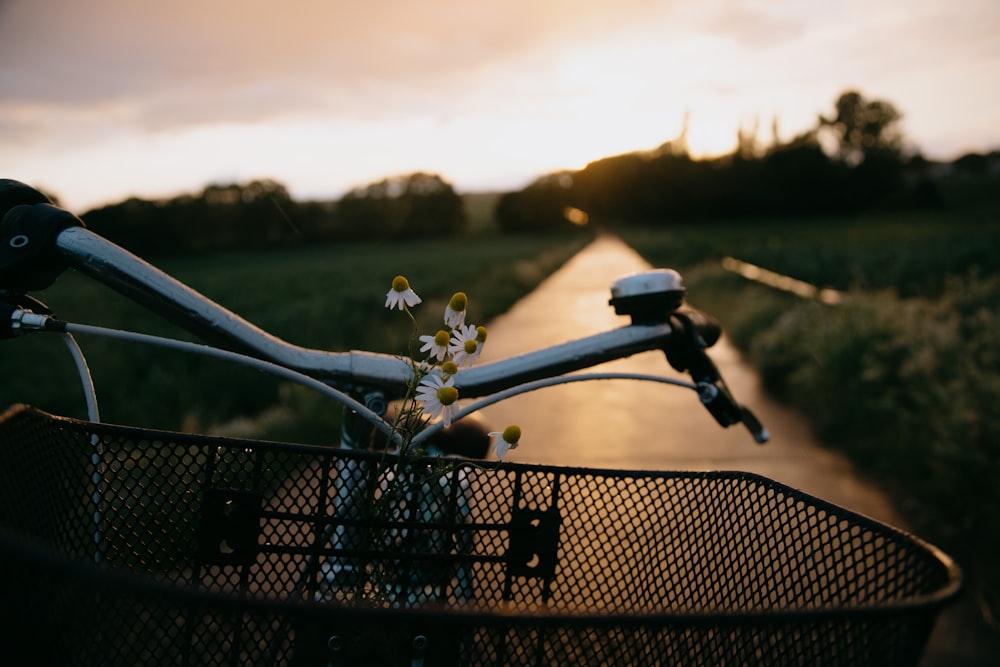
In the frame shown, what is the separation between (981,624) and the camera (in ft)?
9.94

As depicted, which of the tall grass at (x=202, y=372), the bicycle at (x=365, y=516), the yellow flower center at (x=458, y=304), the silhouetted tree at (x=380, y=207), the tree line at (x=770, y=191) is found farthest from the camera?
the tree line at (x=770, y=191)

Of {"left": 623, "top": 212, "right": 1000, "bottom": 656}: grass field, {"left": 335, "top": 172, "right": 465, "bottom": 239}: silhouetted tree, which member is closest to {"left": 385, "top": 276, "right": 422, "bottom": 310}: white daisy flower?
{"left": 623, "top": 212, "right": 1000, "bottom": 656}: grass field

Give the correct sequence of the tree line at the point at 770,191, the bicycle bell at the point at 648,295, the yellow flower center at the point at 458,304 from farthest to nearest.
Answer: the tree line at the point at 770,191, the bicycle bell at the point at 648,295, the yellow flower center at the point at 458,304

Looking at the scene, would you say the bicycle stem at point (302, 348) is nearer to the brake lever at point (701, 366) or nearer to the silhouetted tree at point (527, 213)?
Answer: the brake lever at point (701, 366)

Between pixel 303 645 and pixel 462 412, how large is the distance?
1.66 feet

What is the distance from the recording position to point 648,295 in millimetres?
1482

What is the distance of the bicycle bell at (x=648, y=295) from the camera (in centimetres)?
148

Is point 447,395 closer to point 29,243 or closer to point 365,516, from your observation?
point 365,516

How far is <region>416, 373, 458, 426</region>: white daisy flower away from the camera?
1.15 metres

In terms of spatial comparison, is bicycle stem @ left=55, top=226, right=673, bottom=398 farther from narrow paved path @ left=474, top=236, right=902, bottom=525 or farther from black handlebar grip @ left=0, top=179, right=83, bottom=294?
narrow paved path @ left=474, top=236, right=902, bottom=525

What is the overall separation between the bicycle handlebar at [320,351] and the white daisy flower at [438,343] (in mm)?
159

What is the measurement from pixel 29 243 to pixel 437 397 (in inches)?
29.8

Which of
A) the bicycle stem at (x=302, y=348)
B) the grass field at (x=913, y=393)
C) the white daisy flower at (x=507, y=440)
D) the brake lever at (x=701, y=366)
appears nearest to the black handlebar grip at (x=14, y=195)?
the bicycle stem at (x=302, y=348)

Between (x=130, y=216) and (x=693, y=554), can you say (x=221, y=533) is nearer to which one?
(x=693, y=554)
